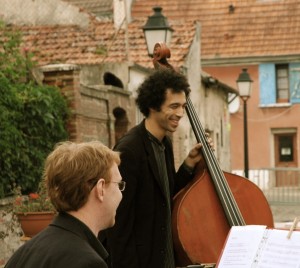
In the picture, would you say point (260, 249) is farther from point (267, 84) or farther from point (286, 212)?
point (267, 84)

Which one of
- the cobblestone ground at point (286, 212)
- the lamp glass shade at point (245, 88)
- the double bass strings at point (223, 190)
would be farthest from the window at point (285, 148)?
the double bass strings at point (223, 190)

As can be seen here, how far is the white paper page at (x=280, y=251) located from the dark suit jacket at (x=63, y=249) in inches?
30.1

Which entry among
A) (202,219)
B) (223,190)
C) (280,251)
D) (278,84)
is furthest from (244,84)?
(280,251)

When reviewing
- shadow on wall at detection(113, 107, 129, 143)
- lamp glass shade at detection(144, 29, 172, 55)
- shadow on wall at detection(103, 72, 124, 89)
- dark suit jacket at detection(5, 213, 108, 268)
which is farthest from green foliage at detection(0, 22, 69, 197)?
dark suit jacket at detection(5, 213, 108, 268)

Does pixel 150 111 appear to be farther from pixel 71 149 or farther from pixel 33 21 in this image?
pixel 33 21

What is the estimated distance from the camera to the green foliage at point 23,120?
10438 millimetres

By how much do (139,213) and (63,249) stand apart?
2278 mm

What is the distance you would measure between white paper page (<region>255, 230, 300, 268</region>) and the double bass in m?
1.47

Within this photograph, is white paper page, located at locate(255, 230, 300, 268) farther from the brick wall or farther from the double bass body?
the brick wall

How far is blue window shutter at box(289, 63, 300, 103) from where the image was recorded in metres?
36.8

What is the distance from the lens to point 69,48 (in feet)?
59.1

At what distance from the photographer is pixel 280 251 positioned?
3.93 m

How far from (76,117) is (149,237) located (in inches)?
277

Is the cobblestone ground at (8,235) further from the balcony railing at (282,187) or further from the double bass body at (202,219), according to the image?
the balcony railing at (282,187)
